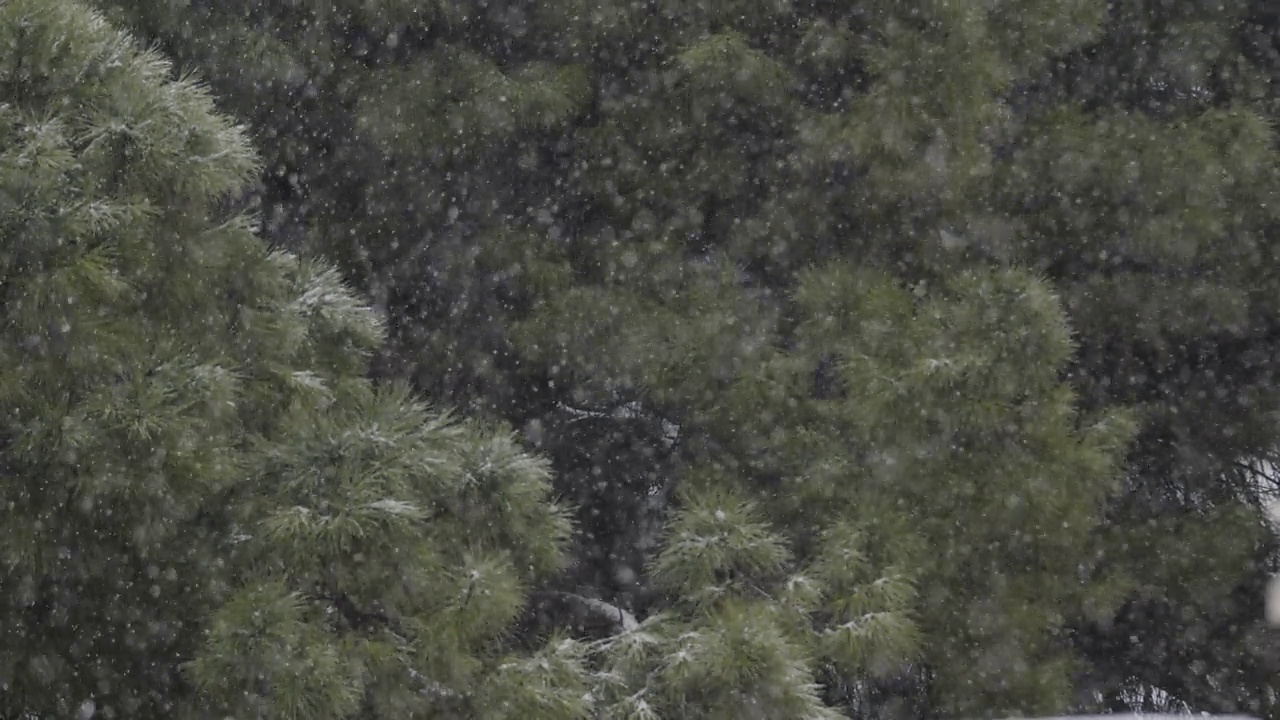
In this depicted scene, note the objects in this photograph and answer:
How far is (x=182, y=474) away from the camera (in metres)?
3.87

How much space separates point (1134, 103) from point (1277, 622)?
91.5 inches

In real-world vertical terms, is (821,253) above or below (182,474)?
below

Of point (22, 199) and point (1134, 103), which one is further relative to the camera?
point (1134, 103)

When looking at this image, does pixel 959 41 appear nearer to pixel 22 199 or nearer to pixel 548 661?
pixel 548 661

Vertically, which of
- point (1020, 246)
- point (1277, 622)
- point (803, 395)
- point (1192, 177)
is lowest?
point (1277, 622)

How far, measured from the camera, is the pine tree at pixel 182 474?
3787mm

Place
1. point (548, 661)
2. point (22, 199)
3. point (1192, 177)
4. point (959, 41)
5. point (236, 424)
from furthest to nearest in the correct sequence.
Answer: point (1192, 177)
point (959, 41)
point (548, 661)
point (236, 424)
point (22, 199)

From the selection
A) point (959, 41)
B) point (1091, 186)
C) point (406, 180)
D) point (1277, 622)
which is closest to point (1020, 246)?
point (1091, 186)

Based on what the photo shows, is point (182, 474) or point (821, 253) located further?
point (821, 253)

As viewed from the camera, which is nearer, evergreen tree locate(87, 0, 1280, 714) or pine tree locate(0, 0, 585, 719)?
pine tree locate(0, 0, 585, 719)

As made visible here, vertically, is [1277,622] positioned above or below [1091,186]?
below

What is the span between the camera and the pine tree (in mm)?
3787

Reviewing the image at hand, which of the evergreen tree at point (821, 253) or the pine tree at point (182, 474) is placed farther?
the evergreen tree at point (821, 253)

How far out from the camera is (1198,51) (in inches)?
277
